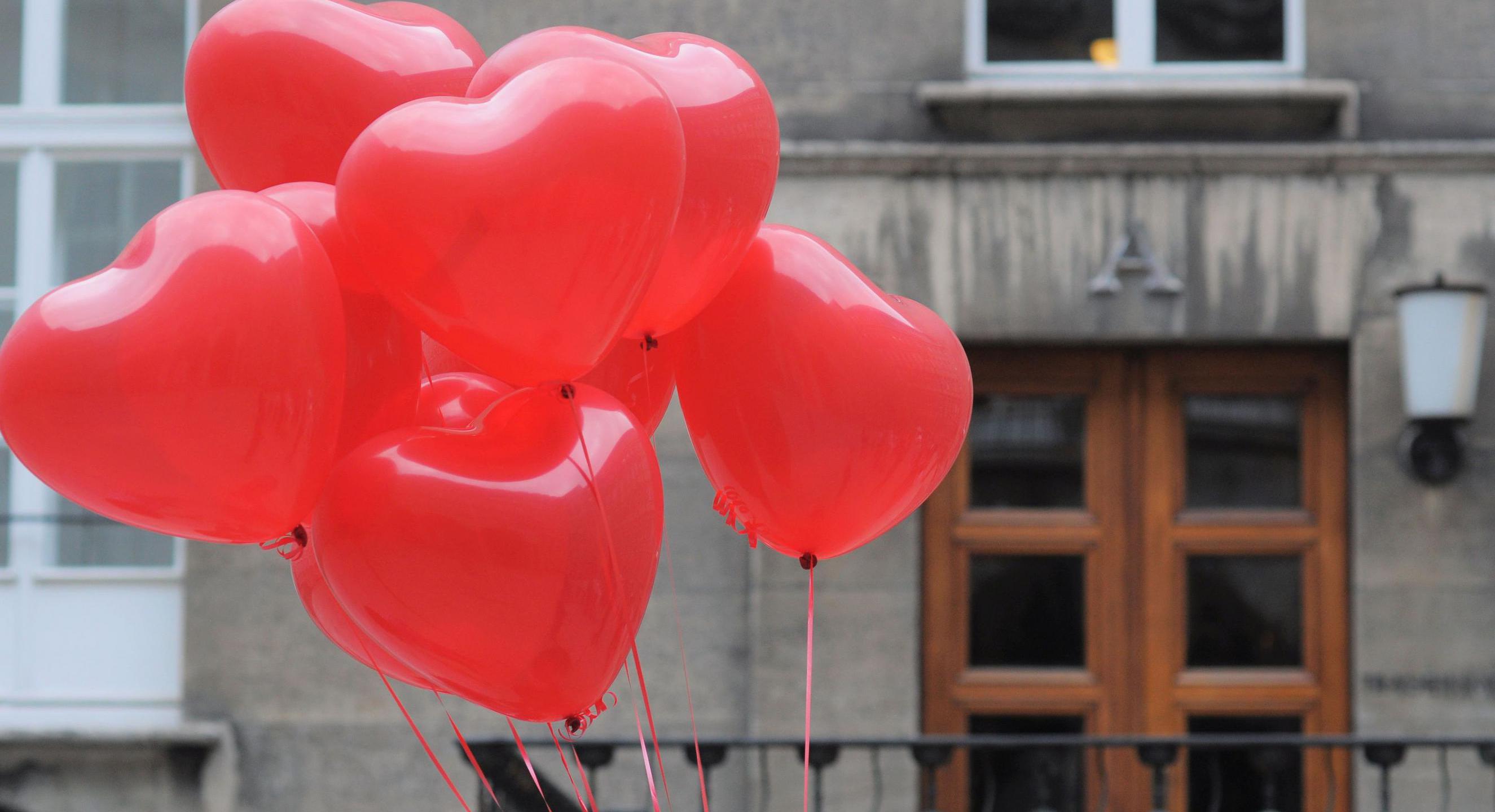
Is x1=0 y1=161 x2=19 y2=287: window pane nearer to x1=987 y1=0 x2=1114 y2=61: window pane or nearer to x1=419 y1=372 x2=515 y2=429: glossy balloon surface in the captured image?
x1=987 y1=0 x2=1114 y2=61: window pane

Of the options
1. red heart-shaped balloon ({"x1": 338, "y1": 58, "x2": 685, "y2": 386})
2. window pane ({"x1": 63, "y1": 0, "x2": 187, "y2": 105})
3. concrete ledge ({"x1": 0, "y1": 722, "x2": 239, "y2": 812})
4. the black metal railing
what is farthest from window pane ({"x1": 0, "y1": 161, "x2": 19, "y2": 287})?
red heart-shaped balloon ({"x1": 338, "y1": 58, "x2": 685, "y2": 386})

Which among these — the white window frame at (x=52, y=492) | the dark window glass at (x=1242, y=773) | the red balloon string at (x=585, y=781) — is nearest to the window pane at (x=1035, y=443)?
the dark window glass at (x=1242, y=773)

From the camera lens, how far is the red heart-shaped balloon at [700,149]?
1.96m

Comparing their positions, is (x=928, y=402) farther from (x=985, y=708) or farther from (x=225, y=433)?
(x=985, y=708)

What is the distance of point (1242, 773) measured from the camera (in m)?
5.20

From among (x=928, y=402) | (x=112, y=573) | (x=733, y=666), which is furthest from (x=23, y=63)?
(x=928, y=402)

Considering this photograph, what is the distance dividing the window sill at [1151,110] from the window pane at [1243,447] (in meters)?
1.02

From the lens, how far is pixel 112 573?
5641 mm

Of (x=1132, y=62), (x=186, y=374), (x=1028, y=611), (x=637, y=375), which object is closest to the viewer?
(x=186, y=374)

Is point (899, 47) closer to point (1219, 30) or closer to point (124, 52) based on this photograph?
point (1219, 30)

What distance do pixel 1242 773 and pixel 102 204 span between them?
5.20 meters

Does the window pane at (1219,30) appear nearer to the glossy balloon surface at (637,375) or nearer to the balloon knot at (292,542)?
the glossy balloon surface at (637,375)

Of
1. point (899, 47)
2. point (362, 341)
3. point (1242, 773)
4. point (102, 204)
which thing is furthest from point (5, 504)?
point (1242, 773)

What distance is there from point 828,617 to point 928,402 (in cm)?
301
